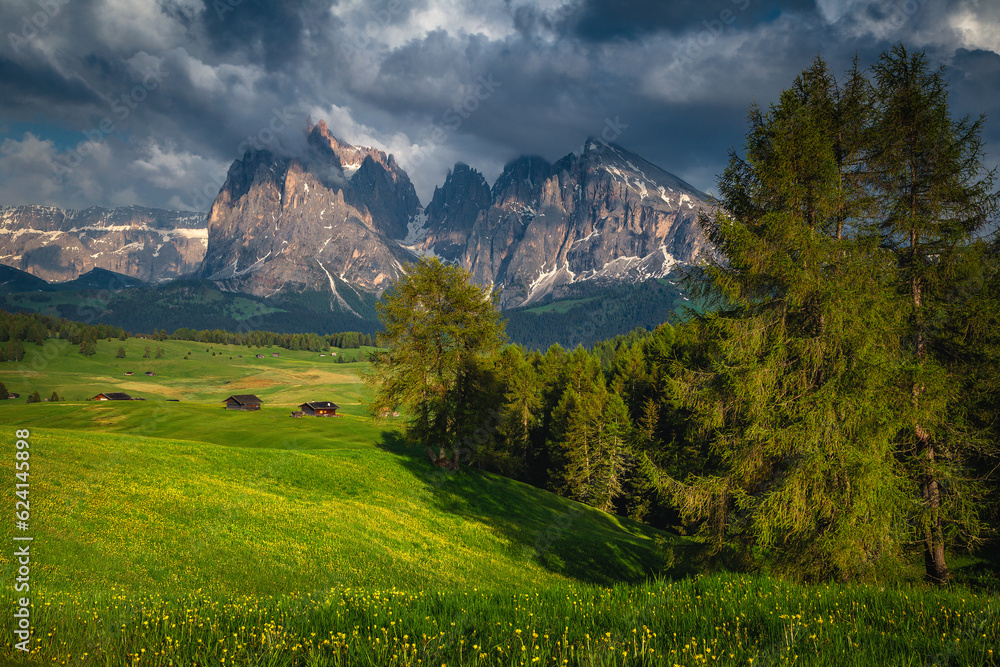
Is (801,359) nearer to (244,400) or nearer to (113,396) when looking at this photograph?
(244,400)

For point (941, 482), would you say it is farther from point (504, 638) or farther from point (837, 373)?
point (504, 638)

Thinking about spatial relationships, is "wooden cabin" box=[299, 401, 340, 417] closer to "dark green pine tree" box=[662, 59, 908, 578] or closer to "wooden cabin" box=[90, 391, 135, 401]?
"wooden cabin" box=[90, 391, 135, 401]

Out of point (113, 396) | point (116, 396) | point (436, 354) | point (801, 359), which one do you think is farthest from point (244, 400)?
point (801, 359)

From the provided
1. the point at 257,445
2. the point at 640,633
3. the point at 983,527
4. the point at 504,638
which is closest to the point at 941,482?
the point at 983,527

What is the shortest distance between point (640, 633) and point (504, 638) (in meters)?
1.37

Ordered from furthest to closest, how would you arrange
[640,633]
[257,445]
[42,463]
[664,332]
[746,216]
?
[664,332] < [257,445] < [42,463] < [746,216] < [640,633]

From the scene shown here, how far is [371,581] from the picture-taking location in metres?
14.7

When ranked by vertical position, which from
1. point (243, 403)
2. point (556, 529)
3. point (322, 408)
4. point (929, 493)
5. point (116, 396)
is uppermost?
point (929, 493)

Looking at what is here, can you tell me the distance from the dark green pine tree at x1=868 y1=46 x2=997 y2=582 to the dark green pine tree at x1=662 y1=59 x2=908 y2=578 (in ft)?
2.26

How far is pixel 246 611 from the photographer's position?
5.53 m

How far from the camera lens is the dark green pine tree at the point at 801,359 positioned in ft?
37.0

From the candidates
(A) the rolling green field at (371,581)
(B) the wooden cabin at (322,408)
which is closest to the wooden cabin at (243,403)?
(B) the wooden cabin at (322,408)

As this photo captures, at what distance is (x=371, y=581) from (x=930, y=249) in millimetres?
18323

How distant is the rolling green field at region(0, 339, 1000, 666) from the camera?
4.23m
